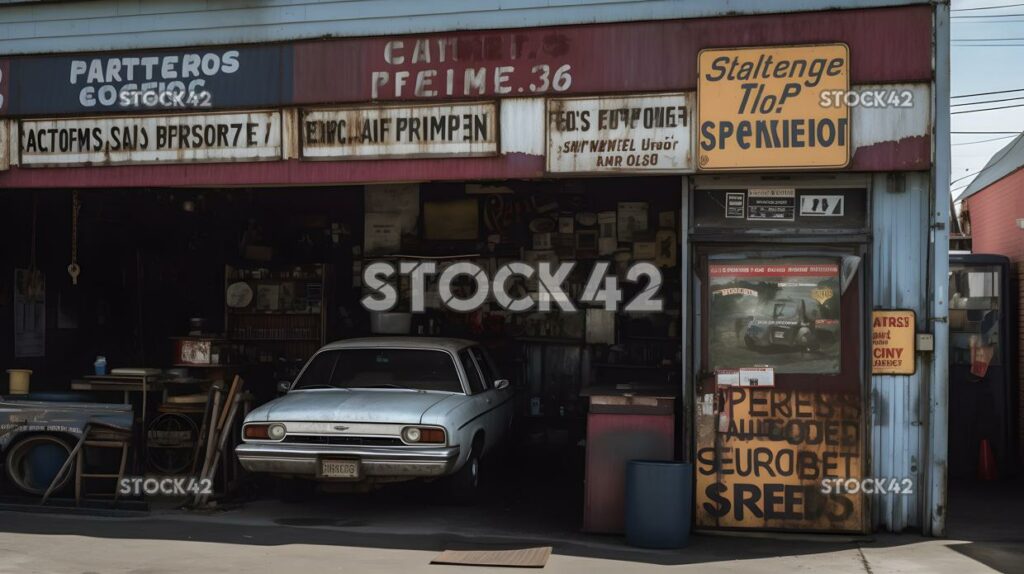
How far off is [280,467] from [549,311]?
5.17m

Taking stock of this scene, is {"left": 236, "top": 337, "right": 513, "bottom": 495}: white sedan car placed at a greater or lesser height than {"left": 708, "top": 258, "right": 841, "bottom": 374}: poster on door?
lesser

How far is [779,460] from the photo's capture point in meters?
9.16

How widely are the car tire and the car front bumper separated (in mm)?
595

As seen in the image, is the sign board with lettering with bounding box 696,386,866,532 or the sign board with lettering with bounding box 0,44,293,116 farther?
the sign board with lettering with bounding box 0,44,293,116

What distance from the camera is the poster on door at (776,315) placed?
9.16 m

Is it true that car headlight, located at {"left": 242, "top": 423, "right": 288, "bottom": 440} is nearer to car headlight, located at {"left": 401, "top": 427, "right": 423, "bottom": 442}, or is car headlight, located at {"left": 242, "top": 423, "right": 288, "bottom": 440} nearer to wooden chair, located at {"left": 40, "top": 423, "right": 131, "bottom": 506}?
car headlight, located at {"left": 401, "top": 427, "right": 423, "bottom": 442}

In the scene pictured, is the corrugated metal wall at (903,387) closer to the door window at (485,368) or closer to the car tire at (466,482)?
the car tire at (466,482)

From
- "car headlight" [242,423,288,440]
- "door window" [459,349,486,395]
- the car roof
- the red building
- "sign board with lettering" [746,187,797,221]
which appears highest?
the red building

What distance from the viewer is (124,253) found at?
14.4 meters

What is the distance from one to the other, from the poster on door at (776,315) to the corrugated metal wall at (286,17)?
7.62ft

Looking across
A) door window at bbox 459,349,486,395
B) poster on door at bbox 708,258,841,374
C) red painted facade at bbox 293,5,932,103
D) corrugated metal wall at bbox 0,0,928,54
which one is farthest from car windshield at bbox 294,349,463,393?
corrugated metal wall at bbox 0,0,928,54

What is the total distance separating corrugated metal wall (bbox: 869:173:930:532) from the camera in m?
9.05

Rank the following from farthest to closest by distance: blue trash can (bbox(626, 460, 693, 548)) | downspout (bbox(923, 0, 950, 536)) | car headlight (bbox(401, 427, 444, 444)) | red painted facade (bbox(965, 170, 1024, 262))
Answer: red painted facade (bbox(965, 170, 1024, 262)) < car headlight (bbox(401, 427, 444, 444)) < downspout (bbox(923, 0, 950, 536)) < blue trash can (bbox(626, 460, 693, 548))

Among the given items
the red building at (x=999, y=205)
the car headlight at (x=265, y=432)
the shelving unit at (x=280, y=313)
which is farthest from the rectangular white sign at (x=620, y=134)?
the red building at (x=999, y=205)
